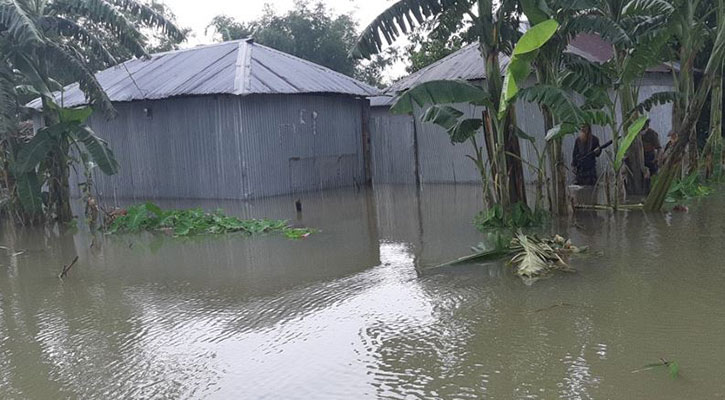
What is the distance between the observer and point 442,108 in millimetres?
10867

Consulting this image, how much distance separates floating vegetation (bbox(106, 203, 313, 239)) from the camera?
1234 centimetres

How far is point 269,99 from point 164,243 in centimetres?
661

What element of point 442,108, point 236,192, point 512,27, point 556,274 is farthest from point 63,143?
point 556,274

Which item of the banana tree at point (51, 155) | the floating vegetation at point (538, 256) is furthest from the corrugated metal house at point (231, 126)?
the floating vegetation at point (538, 256)

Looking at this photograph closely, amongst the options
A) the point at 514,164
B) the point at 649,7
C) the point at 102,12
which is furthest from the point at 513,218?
the point at 102,12

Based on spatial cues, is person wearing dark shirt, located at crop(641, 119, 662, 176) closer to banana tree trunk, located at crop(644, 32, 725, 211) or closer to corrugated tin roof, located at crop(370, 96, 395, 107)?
banana tree trunk, located at crop(644, 32, 725, 211)

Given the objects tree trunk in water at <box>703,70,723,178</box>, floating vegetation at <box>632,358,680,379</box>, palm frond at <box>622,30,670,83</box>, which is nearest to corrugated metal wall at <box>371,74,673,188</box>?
tree trunk in water at <box>703,70,723,178</box>

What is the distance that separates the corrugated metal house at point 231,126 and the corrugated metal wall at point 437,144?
0.66 metres

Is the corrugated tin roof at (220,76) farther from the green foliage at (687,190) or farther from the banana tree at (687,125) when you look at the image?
the banana tree at (687,125)

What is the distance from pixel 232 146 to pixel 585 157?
789cm

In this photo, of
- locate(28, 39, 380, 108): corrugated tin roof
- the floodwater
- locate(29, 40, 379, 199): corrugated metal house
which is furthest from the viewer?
locate(29, 40, 379, 199): corrugated metal house

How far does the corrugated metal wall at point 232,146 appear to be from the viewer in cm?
1722

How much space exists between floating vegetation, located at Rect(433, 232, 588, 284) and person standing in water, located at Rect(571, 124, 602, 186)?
22.5ft

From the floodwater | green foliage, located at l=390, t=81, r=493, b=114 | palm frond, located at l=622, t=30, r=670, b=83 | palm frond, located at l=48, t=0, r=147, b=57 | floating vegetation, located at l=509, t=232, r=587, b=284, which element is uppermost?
palm frond, located at l=48, t=0, r=147, b=57
